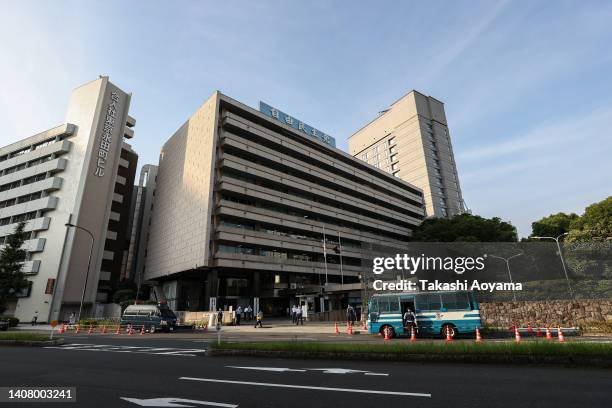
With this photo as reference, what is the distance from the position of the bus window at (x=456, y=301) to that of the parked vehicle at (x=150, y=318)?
65.9 feet

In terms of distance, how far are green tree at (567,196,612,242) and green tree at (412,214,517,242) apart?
13.5m

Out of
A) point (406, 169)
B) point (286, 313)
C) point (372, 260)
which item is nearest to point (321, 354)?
point (372, 260)

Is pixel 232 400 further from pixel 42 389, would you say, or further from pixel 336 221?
pixel 336 221

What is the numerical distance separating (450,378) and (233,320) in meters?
28.2

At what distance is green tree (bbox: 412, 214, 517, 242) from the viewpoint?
5662cm

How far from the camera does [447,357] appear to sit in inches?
357

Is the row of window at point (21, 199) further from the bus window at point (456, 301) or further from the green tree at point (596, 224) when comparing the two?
the green tree at point (596, 224)

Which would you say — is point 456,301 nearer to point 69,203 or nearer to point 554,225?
point 69,203

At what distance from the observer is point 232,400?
17.8ft

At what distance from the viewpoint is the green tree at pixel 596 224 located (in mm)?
39906

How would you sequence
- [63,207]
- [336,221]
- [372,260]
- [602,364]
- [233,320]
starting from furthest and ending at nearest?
[336,221]
[63,207]
[233,320]
[372,260]
[602,364]

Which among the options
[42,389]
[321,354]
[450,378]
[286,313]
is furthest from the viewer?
[286,313]

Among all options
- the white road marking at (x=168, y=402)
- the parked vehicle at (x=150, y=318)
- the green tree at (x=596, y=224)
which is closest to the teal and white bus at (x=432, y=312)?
the white road marking at (x=168, y=402)

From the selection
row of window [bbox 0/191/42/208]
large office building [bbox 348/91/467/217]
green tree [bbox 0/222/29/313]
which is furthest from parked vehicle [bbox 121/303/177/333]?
large office building [bbox 348/91/467/217]
